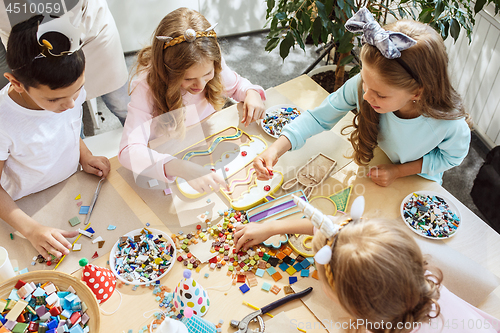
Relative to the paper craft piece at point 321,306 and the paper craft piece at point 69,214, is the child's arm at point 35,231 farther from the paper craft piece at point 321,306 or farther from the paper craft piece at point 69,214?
the paper craft piece at point 321,306

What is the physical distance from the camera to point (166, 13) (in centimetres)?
292

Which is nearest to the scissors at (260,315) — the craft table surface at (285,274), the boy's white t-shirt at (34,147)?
the craft table surface at (285,274)

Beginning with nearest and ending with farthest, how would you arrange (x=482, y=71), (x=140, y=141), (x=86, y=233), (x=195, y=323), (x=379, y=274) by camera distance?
1. (x=379, y=274)
2. (x=195, y=323)
3. (x=86, y=233)
4. (x=140, y=141)
5. (x=482, y=71)

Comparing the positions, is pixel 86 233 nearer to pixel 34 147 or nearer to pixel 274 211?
pixel 34 147

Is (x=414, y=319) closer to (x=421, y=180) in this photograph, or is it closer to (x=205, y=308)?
(x=205, y=308)

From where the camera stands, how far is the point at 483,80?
213 cm

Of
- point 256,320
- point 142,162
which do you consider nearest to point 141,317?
point 256,320

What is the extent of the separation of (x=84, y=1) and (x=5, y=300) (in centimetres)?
125

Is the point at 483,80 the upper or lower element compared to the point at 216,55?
lower

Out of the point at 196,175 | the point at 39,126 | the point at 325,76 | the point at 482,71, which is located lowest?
the point at 325,76

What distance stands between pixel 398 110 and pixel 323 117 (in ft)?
0.85

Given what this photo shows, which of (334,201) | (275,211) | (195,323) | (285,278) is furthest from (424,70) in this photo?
(195,323)

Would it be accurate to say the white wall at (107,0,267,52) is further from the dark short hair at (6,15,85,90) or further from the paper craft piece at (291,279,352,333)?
the paper craft piece at (291,279,352,333)

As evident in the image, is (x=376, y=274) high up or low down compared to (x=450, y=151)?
up
